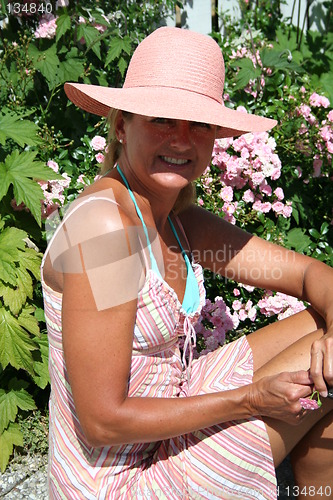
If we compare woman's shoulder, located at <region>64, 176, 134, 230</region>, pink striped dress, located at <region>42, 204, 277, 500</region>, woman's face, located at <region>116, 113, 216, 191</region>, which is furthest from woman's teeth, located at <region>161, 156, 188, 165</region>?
pink striped dress, located at <region>42, 204, 277, 500</region>

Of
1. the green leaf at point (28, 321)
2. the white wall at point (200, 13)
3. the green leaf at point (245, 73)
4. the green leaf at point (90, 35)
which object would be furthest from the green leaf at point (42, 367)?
the white wall at point (200, 13)

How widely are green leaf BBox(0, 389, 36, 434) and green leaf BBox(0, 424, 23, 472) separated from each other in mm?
27

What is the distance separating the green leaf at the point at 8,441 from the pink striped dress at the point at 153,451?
677 mm

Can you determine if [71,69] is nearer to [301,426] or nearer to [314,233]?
[314,233]

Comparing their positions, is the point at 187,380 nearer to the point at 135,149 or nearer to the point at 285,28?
the point at 135,149

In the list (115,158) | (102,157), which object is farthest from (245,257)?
(102,157)

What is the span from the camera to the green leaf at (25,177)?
2.35 metres

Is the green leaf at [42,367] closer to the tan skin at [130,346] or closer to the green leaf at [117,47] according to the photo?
the tan skin at [130,346]

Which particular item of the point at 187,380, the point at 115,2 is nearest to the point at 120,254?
the point at 187,380

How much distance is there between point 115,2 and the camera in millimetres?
3512

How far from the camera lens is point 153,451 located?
182 cm

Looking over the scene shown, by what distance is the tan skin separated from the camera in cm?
151

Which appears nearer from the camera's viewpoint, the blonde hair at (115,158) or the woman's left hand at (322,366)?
the woman's left hand at (322,366)

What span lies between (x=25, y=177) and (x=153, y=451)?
3.68 feet
